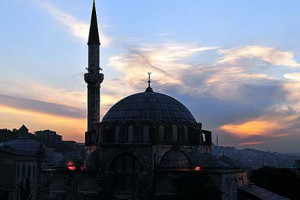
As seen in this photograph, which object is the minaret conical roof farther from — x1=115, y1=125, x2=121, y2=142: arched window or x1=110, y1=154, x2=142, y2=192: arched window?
x1=110, y1=154, x2=142, y2=192: arched window

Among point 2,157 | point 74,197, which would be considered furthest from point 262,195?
point 2,157

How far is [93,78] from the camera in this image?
4875cm

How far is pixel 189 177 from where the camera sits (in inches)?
1288

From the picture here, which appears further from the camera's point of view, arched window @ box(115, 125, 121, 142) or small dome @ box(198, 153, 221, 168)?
arched window @ box(115, 125, 121, 142)

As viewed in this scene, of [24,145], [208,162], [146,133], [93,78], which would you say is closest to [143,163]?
[146,133]

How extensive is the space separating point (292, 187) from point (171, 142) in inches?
684

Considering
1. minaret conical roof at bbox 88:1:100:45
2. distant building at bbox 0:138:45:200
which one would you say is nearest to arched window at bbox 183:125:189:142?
distant building at bbox 0:138:45:200

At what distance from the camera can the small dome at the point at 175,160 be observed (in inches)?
1366

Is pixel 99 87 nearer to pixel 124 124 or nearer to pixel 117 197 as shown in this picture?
pixel 124 124

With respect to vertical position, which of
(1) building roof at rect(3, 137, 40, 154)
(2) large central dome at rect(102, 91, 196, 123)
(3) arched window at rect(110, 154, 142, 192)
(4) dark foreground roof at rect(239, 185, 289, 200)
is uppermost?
(2) large central dome at rect(102, 91, 196, 123)

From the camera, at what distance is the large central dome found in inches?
1487

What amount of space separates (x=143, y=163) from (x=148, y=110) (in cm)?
582

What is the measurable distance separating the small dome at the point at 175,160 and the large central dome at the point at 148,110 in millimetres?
3301

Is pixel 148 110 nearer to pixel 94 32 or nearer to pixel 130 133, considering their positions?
pixel 130 133
